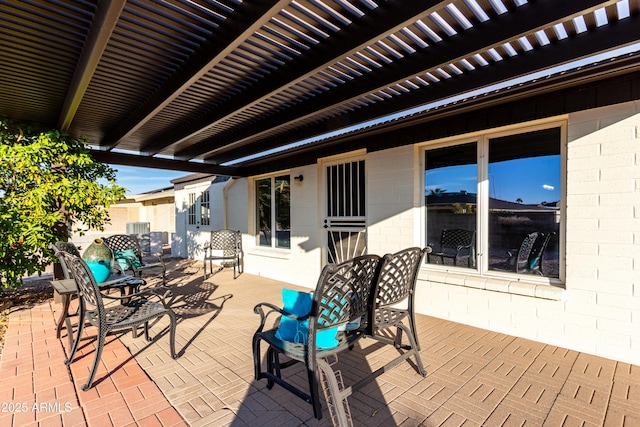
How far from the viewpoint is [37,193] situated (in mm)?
4160

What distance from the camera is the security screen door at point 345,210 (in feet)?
17.5

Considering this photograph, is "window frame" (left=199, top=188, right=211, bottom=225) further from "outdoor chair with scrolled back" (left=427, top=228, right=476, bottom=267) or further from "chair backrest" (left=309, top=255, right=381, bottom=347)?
"chair backrest" (left=309, top=255, right=381, bottom=347)

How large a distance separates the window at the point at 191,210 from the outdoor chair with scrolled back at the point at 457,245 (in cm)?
847

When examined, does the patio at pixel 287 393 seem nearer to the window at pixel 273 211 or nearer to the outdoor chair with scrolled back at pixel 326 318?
the outdoor chair with scrolled back at pixel 326 318

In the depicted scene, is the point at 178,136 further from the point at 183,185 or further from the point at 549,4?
the point at 183,185

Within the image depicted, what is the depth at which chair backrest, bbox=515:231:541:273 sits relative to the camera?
3.57 m

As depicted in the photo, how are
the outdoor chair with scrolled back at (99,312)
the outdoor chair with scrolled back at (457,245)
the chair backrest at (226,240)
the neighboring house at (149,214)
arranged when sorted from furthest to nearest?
1. the neighboring house at (149,214)
2. the chair backrest at (226,240)
3. the outdoor chair with scrolled back at (457,245)
4. the outdoor chair with scrolled back at (99,312)

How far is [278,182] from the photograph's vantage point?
7055mm

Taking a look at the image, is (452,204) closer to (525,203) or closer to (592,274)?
(525,203)

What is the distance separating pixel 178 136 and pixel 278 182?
2.69 m

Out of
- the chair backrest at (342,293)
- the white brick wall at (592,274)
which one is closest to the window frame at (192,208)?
the white brick wall at (592,274)

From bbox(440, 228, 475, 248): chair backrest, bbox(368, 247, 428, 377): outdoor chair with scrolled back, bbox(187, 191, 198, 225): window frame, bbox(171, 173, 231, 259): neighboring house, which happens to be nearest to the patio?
bbox(368, 247, 428, 377): outdoor chair with scrolled back

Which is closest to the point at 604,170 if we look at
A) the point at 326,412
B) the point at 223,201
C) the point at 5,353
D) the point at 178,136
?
the point at 326,412

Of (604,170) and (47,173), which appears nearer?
(604,170)
